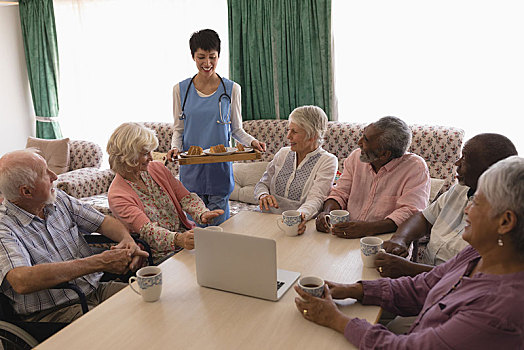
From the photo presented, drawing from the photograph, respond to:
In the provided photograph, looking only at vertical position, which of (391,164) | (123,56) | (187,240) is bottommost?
(187,240)

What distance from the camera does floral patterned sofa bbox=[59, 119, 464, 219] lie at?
3279 millimetres

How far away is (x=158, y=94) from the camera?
16.4 feet

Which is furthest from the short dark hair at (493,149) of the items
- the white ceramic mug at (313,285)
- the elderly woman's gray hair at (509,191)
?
the white ceramic mug at (313,285)

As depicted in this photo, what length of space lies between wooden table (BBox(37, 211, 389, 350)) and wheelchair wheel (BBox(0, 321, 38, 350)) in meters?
0.36

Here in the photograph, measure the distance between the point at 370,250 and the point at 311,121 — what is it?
107 centimetres

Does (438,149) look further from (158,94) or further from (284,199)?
(158,94)

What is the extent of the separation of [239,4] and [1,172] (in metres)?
3.06

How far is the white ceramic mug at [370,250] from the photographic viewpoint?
1.57 meters

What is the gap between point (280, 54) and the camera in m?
4.12

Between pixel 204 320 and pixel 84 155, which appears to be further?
pixel 84 155

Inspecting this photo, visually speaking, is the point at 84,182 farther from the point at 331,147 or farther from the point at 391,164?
the point at 391,164

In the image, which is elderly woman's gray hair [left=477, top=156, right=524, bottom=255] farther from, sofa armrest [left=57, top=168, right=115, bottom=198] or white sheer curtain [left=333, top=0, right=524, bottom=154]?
sofa armrest [left=57, top=168, right=115, bottom=198]

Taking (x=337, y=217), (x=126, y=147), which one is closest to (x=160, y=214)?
(x=126, y=147)

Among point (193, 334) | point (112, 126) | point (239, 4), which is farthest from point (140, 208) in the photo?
point (112, 126)
